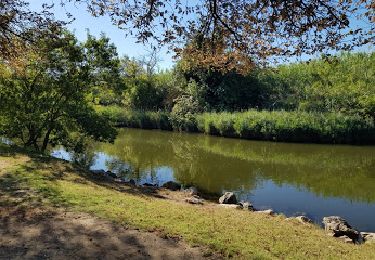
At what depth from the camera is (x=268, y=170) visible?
16359mm

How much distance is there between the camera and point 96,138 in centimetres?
1369

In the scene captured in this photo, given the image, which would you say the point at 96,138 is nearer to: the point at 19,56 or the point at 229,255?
the point at 19,56

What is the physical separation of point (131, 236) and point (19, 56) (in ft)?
24.0

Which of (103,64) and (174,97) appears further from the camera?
(174,97)

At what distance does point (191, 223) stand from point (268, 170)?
33.8 ft

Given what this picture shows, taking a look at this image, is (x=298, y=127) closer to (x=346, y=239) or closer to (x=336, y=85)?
(x=336, y=85)

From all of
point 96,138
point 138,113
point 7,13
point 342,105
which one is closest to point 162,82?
point 138,113

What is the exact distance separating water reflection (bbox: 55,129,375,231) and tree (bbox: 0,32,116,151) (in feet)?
8.30

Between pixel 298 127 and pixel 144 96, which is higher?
pixel 144 96

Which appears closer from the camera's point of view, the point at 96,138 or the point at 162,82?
the point at 96,138

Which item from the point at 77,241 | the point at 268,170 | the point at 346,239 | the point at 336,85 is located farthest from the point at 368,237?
the point at 336,85

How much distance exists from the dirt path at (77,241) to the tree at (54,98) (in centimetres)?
735

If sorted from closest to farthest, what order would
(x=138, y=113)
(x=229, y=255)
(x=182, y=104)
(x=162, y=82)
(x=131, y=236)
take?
(x=229, y=255) < (x=131, y=236) < (x=182, y=104) < (x=138, y=113) < (x=162, y=82)

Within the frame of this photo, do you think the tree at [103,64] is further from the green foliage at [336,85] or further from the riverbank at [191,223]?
the green foliage at [336,85]
